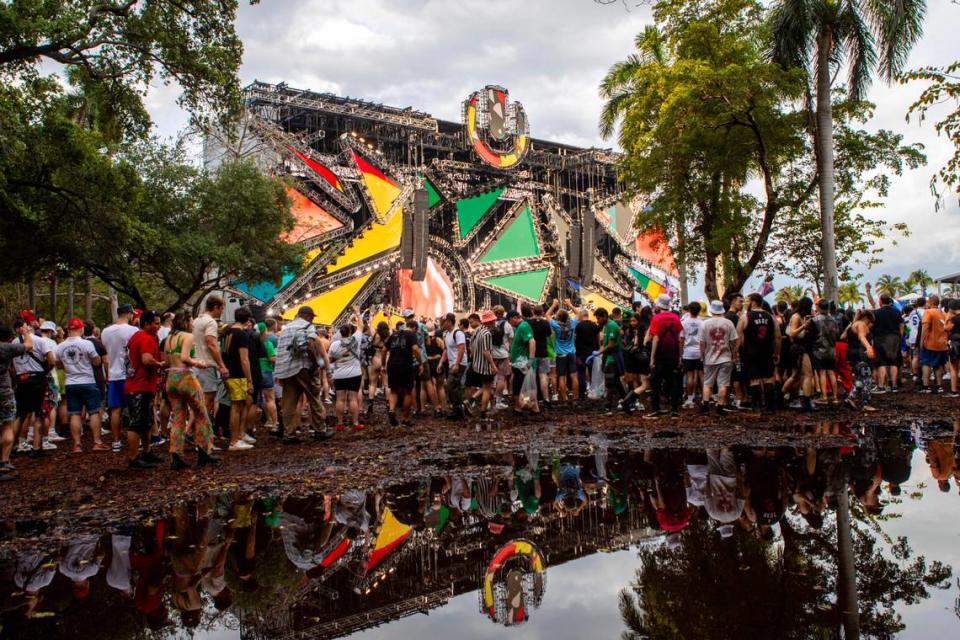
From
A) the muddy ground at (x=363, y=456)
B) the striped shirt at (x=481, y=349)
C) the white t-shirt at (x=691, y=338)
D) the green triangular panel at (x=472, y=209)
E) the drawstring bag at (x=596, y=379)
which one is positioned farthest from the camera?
the green triangular panel at (x=472, y=209)

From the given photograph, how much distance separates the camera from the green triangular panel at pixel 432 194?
35000mm

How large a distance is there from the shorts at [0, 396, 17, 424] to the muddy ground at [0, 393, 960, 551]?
2.07 ft

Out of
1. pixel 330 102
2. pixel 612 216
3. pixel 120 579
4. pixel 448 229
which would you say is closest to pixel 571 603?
pixel 120 579

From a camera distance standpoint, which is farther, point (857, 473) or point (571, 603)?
point (857, 473)

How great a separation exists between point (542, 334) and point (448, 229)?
24243 millimetres

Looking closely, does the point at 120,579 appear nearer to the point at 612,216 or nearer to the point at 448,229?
the point at 448,229

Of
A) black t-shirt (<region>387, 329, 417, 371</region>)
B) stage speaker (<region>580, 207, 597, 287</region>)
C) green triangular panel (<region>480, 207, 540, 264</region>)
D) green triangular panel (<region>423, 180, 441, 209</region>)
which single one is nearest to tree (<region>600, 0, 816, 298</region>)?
black t-shirt (<region>387, 329, 417, 371</region>)

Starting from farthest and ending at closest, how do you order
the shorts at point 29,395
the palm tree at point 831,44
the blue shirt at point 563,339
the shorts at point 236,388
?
the palm tree at point 831,44, the blue shirt at point 563,339, the shorts at point 29,395, the shorts at point 236,388

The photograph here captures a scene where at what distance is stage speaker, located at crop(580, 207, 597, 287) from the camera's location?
133ft

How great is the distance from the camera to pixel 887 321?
13789mm

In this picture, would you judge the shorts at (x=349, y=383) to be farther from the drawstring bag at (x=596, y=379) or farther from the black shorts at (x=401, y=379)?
the drawstring bag at (x=596, y=379)

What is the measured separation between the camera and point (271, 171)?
28.9 m

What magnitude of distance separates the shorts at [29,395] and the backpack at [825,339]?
32.7 ft

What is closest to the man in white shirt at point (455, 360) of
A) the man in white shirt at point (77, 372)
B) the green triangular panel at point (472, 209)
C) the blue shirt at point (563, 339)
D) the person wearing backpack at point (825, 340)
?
the blue shirt at point (563, 339)
